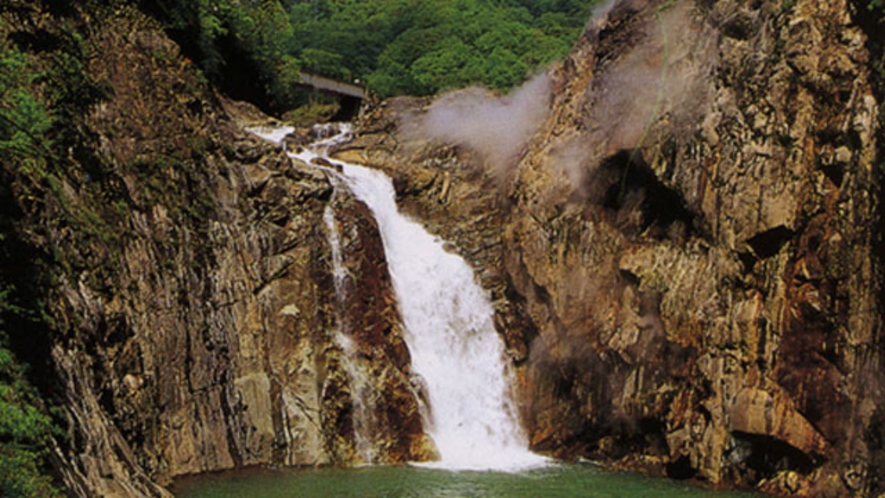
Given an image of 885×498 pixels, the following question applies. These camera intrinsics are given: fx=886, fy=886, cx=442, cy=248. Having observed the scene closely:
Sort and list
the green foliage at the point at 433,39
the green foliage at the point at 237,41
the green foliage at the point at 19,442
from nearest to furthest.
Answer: the green foliage at the point at 19,442 < the green foliage at the point at 237,41 < the green foliage at the point at 433,39

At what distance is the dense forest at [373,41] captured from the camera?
3431cm

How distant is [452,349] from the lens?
27.6 meters

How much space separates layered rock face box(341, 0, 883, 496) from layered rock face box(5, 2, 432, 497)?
5055 mm

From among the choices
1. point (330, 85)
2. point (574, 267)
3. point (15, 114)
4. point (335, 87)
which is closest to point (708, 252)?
point (574, 267)

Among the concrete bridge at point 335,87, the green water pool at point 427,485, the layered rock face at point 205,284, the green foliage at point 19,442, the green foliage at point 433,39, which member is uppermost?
the green foliage at point 433,39

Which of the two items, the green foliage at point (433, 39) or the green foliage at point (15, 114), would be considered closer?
the green foliage at point (15, 114)

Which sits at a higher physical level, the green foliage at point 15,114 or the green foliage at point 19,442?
the green foliage at point 15,114

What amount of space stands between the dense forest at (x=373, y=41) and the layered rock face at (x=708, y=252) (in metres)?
12.8

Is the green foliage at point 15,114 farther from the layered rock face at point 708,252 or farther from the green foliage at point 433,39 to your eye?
the green foliage at point 433,39

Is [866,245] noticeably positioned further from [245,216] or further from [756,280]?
[245,216]

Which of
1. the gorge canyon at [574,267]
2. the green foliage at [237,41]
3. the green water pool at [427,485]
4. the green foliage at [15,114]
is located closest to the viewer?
the green foliage at [15,114]

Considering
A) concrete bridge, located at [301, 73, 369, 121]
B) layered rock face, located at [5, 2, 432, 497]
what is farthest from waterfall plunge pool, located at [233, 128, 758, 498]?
concrete bridge, located at [301, 73, 369, 121]

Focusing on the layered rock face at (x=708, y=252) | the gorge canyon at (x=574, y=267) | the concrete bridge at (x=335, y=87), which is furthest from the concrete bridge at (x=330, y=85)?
the layered rock face at (x=708, y=252)

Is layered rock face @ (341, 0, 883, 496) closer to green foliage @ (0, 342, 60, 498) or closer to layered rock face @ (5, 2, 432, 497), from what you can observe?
layered rock face @ (5, 2, 432, 497)
